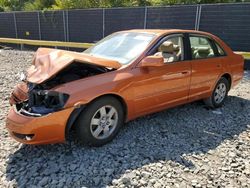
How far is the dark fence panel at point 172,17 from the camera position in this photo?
11.6 meters

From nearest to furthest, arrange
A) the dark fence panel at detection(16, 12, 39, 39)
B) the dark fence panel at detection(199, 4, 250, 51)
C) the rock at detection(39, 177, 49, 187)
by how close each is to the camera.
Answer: the rock at detection(39, 177, 49, 187) → the dark fence panel at detection(199, 4, 250, 51) → the dark fence panel at detection(16, 12, 39, 39)

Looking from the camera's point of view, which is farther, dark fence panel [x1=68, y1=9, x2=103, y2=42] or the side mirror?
dark fence panel [x1=68, y1=9, x2=103, y2=42]

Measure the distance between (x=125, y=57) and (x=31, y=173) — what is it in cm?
211

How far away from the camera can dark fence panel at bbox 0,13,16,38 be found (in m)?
18.5

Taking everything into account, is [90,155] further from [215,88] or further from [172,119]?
[215,88]

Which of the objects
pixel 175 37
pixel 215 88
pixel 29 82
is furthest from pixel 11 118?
pixel 215 88

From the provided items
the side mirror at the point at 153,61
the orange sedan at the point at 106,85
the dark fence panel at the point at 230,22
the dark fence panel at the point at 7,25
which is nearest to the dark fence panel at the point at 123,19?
the dark fence panel at the point at 230,22

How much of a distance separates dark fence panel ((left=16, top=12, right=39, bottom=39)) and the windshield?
13464mm

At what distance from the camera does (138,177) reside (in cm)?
345

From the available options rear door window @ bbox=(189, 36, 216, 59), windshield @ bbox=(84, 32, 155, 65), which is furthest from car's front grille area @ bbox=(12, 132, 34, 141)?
rear door window @ bbox=(189, 36, 216, 59)

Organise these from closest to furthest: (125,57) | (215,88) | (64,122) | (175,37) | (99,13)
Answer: (64,122)
(125,57)
(175,37)
(215,88)
(99,13)

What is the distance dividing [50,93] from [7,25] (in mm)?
16974

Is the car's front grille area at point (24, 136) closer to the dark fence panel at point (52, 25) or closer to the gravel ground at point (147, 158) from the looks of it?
the gravel ground at point (147, 158)

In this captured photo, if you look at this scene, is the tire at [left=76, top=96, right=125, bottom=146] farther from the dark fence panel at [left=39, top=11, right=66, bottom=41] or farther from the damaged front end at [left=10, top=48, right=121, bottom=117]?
the dark fence panel at [left=39, top=11, right=66, bottom=41]
